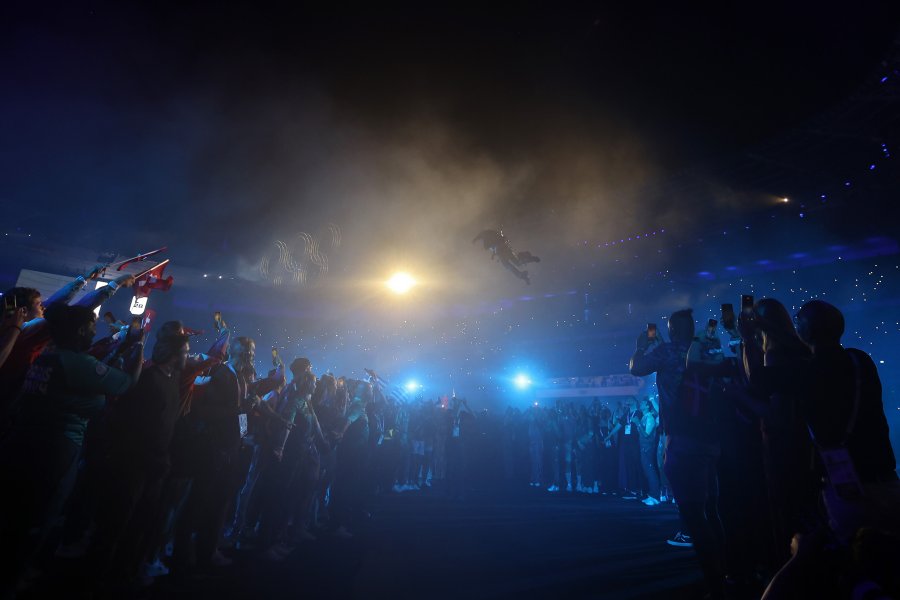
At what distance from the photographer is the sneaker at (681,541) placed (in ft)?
19.1

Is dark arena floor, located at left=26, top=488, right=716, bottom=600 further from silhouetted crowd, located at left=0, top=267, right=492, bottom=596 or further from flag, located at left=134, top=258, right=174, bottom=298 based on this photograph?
flag, located at left=134, top=258, right=174, bottom=298

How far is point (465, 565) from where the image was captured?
446cm

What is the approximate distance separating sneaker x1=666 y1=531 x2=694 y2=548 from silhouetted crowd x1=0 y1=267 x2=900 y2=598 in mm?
26

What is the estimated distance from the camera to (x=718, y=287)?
1816cm

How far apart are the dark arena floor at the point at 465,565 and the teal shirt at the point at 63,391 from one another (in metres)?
1.49

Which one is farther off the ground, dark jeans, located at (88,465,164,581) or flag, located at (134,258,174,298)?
flag, located at (134,258,174,298)

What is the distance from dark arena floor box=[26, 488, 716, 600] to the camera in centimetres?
352

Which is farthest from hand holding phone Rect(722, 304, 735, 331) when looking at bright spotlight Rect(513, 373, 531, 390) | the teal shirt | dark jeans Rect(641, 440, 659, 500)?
bright spotlight Rect(513, 373, 531, 390)

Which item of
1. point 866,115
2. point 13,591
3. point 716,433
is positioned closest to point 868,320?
point 866,115

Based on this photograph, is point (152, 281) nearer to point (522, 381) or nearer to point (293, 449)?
point (293, 449)

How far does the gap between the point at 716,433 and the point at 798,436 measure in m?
0.98

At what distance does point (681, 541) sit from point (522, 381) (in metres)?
21.0

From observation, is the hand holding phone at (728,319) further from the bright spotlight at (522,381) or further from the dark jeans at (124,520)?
the bright spotlight at (522,381)

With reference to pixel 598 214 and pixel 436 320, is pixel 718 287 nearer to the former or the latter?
pixel 598 214
